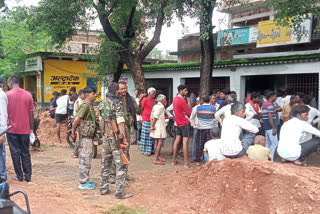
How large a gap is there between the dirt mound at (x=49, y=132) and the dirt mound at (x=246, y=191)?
652 cm

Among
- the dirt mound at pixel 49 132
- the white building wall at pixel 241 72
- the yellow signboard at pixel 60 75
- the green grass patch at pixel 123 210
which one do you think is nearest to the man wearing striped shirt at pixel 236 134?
the green grass patch at pixel 123 210

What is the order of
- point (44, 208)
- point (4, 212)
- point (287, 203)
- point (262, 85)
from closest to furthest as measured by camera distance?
point (4, 212) < point (287, 203) < point (44, 208) < point (262, 85)

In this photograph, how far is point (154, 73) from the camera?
1652cm

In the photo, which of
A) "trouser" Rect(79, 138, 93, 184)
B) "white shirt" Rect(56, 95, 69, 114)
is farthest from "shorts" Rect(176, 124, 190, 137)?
"white shirt" Rect(56, 95, 69, 114)

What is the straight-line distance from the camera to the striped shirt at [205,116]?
721 cm

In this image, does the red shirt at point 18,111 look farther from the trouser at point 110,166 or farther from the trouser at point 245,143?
the trouser at point 245,143

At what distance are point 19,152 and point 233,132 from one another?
3.86m

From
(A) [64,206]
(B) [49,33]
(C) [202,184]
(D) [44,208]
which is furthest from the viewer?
(B) [49,33]

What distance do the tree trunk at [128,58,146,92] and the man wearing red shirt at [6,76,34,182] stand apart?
20.2ft

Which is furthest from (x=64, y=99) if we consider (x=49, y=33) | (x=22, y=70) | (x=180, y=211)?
(x=22, y=70)

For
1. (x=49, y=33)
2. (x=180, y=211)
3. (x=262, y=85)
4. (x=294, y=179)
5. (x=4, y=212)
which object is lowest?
(x=180, y=211)

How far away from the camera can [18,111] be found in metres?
5.61

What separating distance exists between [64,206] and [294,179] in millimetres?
3185

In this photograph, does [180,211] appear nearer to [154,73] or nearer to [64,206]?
[64,206]
